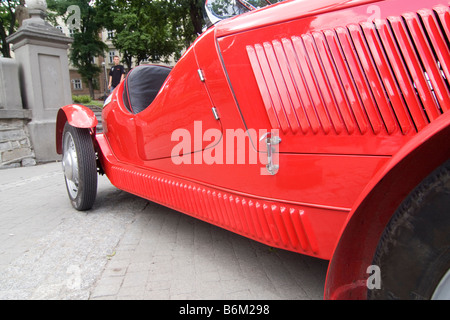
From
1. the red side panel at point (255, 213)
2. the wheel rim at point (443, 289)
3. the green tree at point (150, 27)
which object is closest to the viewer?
the wheel rim at point (443, 289)

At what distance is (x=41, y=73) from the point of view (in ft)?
22.7

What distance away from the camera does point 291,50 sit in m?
1.28

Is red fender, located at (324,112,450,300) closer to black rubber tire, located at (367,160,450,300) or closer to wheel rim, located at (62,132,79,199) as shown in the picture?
black rubber tire, located at (367,160,450,300)

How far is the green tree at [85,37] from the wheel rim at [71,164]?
103 feet

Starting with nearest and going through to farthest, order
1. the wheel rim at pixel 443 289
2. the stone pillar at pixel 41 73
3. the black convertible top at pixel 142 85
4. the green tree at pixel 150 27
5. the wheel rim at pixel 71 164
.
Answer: the wheel rim at pixel 443 289 → the black convertible top at pixel 142 85 → the wheel rim at pixel 71 164 → the stone pillar at pixel 41 73 → the green tree at pixel 150 27

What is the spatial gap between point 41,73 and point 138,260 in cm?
665

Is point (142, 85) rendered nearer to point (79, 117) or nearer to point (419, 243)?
point (79, 117)

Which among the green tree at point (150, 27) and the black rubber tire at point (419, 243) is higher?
the green tree at point (150, 27)

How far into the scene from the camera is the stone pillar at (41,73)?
666cm

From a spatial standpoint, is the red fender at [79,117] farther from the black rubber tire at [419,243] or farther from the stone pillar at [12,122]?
the stone pillar at [12,122]

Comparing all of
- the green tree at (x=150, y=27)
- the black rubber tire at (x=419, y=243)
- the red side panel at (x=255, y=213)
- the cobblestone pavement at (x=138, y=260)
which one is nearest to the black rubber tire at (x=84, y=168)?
the cobblestone pavement at (x=138, y=260)

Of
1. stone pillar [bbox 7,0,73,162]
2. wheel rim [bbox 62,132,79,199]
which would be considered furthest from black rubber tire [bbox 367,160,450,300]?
stone pillar [bbox 7,0,73,162]

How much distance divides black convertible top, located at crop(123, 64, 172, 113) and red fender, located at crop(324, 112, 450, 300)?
2091 mm
